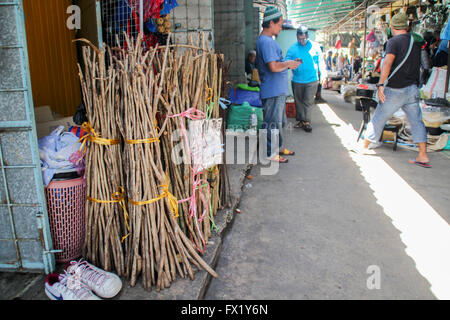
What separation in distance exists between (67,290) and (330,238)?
2069 mm

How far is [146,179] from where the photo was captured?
6.82ft

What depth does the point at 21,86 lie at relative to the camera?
2006 mm

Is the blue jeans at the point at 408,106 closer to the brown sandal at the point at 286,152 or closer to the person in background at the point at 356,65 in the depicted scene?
the brown sandal at the point at 286,152

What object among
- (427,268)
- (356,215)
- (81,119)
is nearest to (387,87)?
(356,215)

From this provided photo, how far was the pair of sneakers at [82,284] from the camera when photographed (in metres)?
1.97

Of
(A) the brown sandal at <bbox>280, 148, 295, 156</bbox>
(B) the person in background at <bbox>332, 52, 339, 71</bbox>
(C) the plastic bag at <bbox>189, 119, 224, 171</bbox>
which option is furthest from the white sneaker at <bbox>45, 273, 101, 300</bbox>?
(B) the person in background at <bbox>332, 52, 339, 71</bbox>

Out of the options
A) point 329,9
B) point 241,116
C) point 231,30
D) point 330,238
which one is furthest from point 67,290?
point 329,9

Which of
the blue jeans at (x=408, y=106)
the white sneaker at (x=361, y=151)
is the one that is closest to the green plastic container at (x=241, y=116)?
the white sneaker at (x=361, y=151)

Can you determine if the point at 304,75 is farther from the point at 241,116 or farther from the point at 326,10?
the point at 326,10

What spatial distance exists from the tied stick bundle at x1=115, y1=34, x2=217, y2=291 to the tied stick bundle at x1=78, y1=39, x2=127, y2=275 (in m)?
0.09

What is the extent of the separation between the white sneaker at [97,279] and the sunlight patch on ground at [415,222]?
6.70 feet

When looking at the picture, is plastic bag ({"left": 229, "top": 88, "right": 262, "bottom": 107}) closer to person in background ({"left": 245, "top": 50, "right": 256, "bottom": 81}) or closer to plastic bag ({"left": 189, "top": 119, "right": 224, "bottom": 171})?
person in background ({"left": 245, "top": 50, "right": 256, "bottom": 81})
